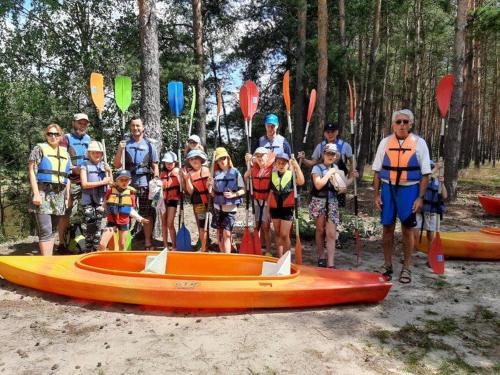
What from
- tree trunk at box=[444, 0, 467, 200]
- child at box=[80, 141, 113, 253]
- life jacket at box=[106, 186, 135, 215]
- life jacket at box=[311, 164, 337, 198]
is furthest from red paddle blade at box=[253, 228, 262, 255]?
tree trunk at box=[444, 0, 467, 200]

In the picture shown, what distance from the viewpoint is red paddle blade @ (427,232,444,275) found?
5.17 m

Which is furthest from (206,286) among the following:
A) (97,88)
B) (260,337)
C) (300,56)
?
(300,56)

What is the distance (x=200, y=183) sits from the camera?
18.1 ft

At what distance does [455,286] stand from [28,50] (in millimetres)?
13270

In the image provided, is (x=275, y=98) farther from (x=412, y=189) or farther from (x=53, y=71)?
(x=412, y=189)

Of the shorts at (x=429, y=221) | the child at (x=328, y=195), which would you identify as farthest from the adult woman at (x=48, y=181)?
the shorts at (x=429, y=221)

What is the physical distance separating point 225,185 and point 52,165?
2044 millimetres

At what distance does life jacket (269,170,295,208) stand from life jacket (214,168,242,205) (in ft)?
1.60

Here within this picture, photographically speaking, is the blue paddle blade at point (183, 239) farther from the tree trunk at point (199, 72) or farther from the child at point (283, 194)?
the tree trunk at point (199, 72)

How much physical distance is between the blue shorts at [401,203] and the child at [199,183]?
83.8 inches

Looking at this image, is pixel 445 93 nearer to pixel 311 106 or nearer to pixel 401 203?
pixel 311 106

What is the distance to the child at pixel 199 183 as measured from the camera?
17.7ft

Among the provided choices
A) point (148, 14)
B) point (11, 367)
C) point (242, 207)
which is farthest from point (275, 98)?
point (11, 367)

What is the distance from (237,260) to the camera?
4773 mm
